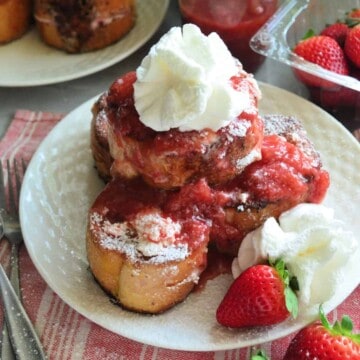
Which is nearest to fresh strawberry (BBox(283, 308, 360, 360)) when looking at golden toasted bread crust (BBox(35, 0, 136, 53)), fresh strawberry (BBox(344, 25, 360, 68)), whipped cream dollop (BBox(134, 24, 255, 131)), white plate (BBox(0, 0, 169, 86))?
whipped cream dollop (BBox(134, 24, 255, 131))

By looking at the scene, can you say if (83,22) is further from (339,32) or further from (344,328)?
(344,328)

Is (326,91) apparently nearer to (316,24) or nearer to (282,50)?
(282,50)

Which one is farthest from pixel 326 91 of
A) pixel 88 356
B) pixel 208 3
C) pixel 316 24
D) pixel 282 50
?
pixel 88 356

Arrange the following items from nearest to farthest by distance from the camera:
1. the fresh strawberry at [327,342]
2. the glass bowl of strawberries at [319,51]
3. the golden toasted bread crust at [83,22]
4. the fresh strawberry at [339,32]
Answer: the fresh strawberry at [327,342], the glass bowl of strawberries at [319,51], the fresh strawberry at [339,32], the golden toasted bread crust at [83,22]

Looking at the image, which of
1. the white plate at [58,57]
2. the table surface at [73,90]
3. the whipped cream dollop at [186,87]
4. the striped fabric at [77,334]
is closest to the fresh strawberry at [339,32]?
the table surface at [73,90]

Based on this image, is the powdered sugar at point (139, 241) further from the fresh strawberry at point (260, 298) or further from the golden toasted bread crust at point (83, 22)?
the golden toasted bread crust at point (83, 22)
